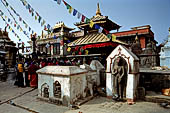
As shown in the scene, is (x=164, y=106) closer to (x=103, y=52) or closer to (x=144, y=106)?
(x=144, y=106)

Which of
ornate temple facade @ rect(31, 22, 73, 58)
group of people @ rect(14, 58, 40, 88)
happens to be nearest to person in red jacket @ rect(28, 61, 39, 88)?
group of people @ rect(14, 58, 40, 88)

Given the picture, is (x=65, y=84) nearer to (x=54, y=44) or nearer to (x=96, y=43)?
(x=96, y=43)

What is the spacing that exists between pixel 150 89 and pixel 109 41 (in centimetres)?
391

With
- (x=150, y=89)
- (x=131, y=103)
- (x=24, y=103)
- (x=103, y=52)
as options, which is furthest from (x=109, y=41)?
(x=24, y=103)

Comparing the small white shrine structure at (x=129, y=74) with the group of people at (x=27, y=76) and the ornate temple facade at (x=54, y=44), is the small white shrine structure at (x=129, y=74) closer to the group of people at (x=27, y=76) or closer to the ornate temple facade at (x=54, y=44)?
the group of people at (x=27, y=76)

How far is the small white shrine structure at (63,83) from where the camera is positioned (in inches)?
206

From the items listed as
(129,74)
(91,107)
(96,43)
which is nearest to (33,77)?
(96,43)

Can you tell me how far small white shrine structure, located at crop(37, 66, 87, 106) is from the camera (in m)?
5.24

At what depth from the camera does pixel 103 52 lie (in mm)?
9844

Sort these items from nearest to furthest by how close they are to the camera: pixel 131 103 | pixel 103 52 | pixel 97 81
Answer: pixel 131 103
pixel 97 81
pixel 103 52

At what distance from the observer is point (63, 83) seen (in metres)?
5.39

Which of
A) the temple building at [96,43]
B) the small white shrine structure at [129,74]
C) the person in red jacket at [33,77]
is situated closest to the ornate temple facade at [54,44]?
the temple building at [96,43]

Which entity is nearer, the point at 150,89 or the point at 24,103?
the point at 24,103

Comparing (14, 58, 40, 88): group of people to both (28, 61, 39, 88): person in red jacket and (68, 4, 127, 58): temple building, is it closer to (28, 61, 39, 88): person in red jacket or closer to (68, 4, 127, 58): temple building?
(28, 61, 39, 88): person in red jacket
